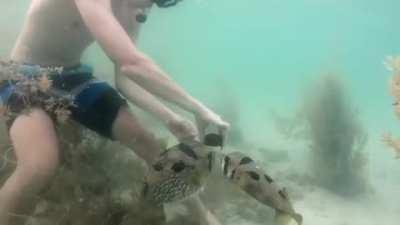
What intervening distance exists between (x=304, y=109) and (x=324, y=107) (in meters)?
1.40

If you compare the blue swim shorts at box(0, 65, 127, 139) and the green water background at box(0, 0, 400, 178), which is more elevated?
the green water background at box(0, 0, 400, 178)

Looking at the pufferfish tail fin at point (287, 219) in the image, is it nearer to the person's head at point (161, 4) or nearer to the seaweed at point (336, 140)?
the person's head at point (161, 4)

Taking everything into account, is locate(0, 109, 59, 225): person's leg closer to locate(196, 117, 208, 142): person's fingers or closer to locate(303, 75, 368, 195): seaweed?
locate(196, 117, 208, 142): person's fingers

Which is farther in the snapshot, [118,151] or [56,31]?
[118,151]

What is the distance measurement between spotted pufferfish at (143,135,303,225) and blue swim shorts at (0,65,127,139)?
1.62m

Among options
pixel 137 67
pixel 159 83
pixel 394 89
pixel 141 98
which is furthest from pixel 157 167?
pixel 394 89

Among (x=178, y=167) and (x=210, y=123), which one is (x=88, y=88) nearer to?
(x=210, y=123)

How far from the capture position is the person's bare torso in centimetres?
480

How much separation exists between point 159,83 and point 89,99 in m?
1.32

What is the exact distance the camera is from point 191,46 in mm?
165250

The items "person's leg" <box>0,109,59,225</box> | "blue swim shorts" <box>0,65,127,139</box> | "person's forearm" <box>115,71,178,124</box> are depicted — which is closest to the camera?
"person's leg" <box>0,109,59,225</box>

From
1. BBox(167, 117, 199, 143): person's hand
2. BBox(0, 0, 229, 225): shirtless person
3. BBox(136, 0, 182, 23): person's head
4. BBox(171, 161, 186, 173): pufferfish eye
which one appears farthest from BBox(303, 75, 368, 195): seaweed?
BBox(171, 161, 186, 173): pufferfish eye

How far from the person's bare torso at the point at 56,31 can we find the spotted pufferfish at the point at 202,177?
6.61 ft

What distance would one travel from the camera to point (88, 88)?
487 centimetres
